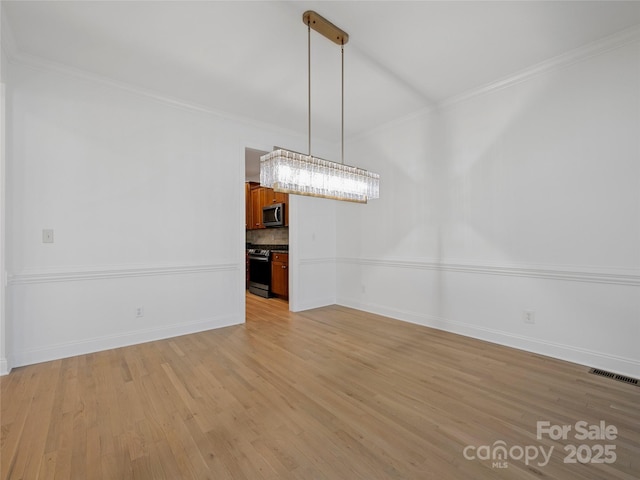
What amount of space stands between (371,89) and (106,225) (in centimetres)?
319

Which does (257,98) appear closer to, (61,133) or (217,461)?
(61,133)

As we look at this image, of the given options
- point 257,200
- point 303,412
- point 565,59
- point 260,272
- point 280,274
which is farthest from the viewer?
point 257,200

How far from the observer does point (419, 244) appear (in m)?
4.00

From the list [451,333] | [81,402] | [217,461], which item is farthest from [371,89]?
[81,402]

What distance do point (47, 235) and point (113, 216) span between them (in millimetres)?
552

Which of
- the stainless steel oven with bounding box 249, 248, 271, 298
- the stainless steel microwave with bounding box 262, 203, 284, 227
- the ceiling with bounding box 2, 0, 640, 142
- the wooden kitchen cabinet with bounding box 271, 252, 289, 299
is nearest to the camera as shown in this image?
the ceiling with bounding box 2, 0, 640, 142

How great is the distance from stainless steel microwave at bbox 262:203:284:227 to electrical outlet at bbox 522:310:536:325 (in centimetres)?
398

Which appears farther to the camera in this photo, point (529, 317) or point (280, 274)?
point (280, 274)

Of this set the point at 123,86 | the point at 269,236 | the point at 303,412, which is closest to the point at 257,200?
the point at 269,236

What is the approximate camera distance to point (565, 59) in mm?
2756

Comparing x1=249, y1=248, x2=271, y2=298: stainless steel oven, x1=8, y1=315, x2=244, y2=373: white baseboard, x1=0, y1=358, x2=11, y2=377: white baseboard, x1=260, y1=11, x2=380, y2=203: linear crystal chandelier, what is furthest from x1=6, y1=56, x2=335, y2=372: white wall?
x1=249, y1=248, x2=271, y2=298: stainless steel oven

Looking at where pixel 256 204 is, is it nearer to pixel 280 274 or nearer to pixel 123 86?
pixel 280 274

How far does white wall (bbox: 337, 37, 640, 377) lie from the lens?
2529 mm

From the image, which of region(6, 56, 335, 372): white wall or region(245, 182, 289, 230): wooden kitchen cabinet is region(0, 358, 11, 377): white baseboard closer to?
region(6, 56, 335, 372): white wall
